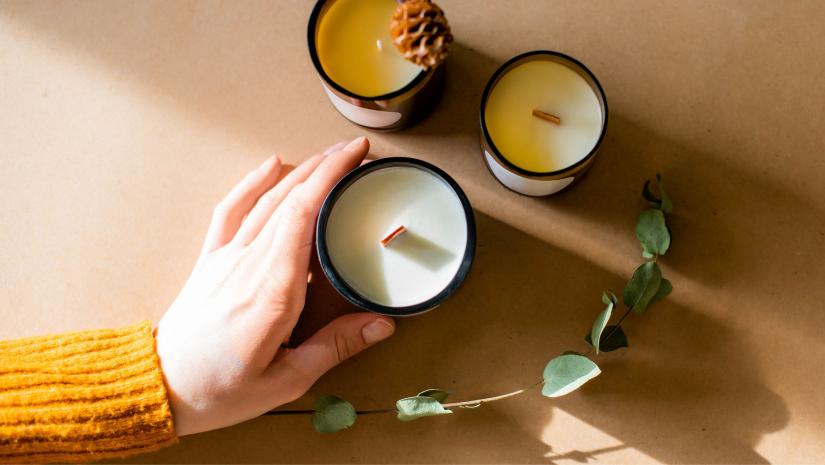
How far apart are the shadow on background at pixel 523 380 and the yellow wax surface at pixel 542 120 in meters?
0.11

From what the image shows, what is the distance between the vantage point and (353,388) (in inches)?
30.8

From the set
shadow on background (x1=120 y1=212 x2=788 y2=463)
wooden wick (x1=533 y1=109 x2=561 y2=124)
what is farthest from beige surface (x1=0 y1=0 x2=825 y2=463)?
wooden wick (x1=533 y1=109 x2=561 y2=124)

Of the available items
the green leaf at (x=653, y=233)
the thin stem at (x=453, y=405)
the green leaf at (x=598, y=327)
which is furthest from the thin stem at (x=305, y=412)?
the green leaf at (x=653, y=233)

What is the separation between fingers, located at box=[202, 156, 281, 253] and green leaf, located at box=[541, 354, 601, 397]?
1.24 ft

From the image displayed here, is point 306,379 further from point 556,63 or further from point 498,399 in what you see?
point 556,63

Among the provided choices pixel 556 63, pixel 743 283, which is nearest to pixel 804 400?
pixel 743 283

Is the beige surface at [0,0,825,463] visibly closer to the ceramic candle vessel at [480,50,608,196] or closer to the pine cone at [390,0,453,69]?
the ceramic candle vessel at [480,50,608,196]

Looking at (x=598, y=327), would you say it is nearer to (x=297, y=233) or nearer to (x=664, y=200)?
(x=664, y=200)

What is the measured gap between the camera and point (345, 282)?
675 mm

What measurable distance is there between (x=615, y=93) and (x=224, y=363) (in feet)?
1.73

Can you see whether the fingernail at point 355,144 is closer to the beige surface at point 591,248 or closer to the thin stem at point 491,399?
the beige surface at point 591,248

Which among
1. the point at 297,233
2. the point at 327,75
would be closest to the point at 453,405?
the point at 297,233

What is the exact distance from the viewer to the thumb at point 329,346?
2.40 ft

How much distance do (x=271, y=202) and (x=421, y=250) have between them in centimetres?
19
